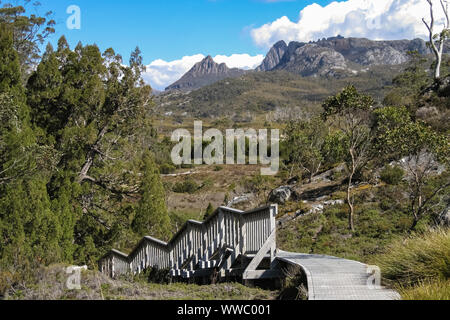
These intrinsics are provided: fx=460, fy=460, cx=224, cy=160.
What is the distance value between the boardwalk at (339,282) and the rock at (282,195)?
19.1 m

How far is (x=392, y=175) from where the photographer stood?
23.2m

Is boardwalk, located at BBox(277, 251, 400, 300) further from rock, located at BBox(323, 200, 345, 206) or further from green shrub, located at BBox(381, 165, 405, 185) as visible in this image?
green shrub, located at BBox(381, 165, 405, 185)

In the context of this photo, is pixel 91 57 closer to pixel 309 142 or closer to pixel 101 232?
pixel 101 232

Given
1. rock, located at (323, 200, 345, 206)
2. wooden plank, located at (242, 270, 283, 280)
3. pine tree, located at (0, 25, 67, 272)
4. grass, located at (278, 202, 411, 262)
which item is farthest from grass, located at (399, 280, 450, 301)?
rock, located at (323, 200, 345, 206)

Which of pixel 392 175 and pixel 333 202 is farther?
pixel 333 202

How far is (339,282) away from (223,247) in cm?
374

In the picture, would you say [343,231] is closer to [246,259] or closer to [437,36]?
[246,259]

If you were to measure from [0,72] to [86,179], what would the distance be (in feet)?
17.2

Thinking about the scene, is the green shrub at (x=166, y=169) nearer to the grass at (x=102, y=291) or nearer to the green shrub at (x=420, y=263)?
the grass at (x=102, y=291)

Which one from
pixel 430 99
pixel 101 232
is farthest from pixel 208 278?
pixel 430 99

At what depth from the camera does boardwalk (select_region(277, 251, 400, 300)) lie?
19.0 ft

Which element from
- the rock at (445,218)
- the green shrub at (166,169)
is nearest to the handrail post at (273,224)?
the rock at (445,218)

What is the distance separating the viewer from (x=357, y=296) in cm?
582

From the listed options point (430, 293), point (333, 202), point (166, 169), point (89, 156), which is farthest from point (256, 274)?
point (166, 169)
